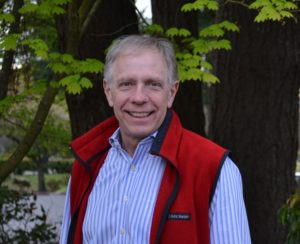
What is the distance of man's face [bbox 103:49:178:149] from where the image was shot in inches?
A: 90.6

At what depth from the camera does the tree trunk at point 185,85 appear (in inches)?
258

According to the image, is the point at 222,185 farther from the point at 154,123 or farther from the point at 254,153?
the point at 254,153

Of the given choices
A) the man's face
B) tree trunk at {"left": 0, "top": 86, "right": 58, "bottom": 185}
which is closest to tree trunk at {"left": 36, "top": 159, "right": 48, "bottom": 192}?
tree trunk at {"left": 0, "top": 86, "right": 58, "bottom": 185}

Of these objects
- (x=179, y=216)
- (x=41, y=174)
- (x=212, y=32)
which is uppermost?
(x=212, y=32)

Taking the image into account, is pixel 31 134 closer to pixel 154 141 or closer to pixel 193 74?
pixel 193 74

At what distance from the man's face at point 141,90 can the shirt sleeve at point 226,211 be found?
33 cm

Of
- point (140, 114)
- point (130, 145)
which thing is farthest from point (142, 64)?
point (130, 145)

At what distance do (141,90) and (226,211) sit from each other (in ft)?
1.70

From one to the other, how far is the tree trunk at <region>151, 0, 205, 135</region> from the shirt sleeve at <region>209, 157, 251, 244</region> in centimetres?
432

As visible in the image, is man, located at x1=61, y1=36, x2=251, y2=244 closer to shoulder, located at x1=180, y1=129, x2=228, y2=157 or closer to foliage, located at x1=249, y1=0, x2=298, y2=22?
shoulder, located at x1=180, y1=129, x2=228, y2=157

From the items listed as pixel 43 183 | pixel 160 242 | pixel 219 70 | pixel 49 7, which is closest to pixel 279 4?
pixel 49 7

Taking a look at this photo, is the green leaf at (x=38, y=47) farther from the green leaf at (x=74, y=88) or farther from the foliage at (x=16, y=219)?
the foliage at (x=16, y=219)

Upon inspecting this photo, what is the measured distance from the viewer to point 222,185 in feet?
7.04

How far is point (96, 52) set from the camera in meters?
6.12
